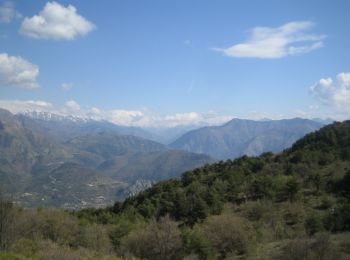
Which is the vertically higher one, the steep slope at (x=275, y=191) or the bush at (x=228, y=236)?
the steep slope at (x=275, y=191)

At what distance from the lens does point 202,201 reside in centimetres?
6631

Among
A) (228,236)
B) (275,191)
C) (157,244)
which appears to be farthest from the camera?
(275,191)

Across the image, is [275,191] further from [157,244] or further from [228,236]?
[157,244]

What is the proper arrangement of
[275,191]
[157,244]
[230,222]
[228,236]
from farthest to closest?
[275,191], [230,222], [228,236], [157,244]

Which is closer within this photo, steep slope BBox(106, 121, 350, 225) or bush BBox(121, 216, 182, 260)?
bush BBox(121, 216, 182, 260)

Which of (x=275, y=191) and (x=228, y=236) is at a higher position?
(x=275, y=191)

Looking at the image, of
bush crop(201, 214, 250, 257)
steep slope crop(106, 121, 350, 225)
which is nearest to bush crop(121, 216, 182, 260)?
bush crop(201, 214, 250, 257)

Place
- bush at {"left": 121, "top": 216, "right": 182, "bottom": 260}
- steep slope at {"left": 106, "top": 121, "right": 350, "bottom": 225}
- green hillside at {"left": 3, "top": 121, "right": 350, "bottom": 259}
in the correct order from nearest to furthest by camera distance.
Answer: green hillside at {"left": 3, "top": 121, "right": 350, "bottom": 259} < bush at {"left": 121, "top": 216, "right": 182, "bottom": 260} < steep slope at {"left": 106, "top": 121, "right": 350, "bottom": 225}

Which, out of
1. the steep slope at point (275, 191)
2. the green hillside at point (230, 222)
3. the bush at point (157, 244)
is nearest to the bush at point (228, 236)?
the green hillside at point (230, 222)

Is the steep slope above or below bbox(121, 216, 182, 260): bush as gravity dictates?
above

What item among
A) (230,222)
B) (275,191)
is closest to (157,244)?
(230,222)

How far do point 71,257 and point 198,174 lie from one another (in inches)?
2958

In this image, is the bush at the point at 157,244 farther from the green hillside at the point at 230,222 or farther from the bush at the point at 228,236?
the bush at the point at 228,236

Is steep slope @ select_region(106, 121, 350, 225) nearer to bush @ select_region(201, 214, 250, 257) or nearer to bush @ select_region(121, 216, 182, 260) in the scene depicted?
bush @ select_region(201, 214, 250, 257)
